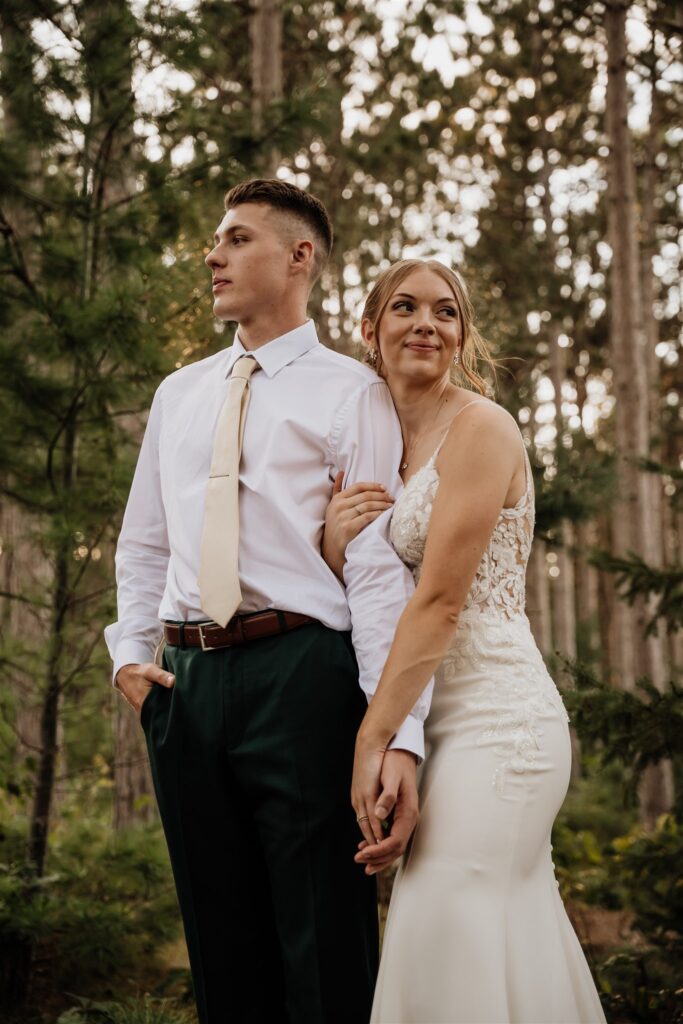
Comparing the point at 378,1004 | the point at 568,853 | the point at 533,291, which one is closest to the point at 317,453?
the point at 378,1004

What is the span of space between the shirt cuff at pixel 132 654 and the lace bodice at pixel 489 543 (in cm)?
80

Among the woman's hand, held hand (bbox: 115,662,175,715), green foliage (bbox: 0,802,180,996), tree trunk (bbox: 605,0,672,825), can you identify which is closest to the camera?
the woman's hand

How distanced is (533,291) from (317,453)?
13.4m

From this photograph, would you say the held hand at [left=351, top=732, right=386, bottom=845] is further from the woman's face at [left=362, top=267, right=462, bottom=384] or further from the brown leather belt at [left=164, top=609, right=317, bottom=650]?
the woman's face at [left=362, top=267, right=462, bottom=384]

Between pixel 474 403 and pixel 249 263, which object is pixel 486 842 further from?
pixel 249 263

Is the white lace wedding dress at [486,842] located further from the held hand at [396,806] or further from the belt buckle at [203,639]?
the belt buckle at [203,639]

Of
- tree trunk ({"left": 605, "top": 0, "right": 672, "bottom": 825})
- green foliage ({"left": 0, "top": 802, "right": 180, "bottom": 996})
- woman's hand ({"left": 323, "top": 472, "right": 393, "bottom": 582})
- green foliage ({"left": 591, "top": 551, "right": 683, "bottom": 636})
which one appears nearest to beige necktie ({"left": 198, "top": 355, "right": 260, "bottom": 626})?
woman's hand ({"left": 323, "top": 472, "right": 393, "bottom": 582})

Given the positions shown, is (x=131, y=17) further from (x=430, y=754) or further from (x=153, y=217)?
(x=430, y=754)

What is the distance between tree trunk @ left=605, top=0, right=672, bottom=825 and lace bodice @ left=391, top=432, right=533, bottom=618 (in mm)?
6451

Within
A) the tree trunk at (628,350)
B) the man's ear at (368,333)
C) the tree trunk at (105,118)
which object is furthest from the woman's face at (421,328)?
the tree trunk at (628,350)

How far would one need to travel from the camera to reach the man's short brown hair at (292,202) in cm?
281

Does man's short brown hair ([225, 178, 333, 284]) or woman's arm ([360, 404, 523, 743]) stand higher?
man's short brown hair ([225, 178, 333, 284])

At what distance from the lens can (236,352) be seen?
2.86 meters

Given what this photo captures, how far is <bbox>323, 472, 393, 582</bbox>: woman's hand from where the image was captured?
8.17 ft
